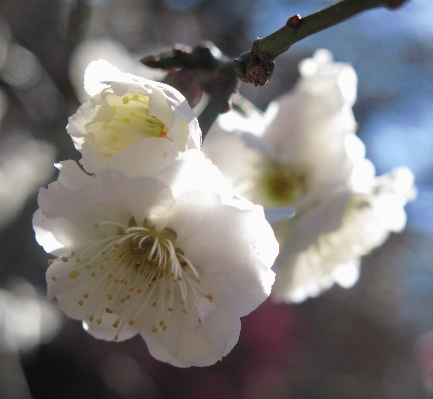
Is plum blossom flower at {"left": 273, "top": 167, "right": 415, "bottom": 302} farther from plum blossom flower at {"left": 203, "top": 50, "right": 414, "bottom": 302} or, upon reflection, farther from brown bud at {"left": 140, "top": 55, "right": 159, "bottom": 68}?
brown bud at {"left": 140, "top": 55, "right": 159, "bottom": 68}

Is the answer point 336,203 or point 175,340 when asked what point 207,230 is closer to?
point 175,340

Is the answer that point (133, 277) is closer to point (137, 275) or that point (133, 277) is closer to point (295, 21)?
point (137, 275)

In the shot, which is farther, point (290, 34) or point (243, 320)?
point (243, 320)

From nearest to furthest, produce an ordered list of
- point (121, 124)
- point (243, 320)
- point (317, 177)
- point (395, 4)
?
point (395, 4), point (121, 124), point (317, 177), point (243, 320)

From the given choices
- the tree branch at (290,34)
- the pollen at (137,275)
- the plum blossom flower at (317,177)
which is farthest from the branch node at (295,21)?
the plum blossom flower at (317,177)

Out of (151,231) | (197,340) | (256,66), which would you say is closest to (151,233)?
(151,231)

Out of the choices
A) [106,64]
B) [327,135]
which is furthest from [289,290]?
[106,64]

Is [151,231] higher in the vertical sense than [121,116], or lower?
lower
